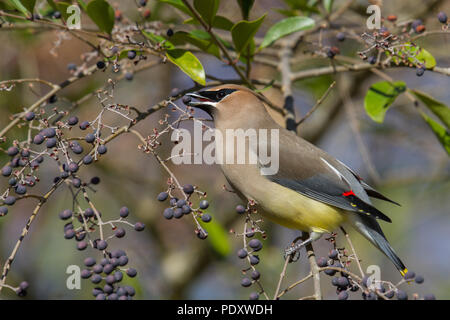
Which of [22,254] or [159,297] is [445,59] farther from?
[22,254]

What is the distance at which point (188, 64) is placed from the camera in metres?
2.49

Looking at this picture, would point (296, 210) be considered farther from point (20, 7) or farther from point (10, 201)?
point (20, 7)

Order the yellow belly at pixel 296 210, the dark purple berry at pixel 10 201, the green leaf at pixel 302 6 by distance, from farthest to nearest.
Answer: the green leaf at pixel 302 6, the yellow belly at pixel 296 210, the dark purple berry at pixel 10 201

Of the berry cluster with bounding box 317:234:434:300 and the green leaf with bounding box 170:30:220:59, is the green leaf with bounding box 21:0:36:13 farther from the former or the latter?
the berry cluster with bounding box 317:234:434:300

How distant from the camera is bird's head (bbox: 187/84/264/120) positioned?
3133 millimetres

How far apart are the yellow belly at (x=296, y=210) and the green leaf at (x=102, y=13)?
1061mm

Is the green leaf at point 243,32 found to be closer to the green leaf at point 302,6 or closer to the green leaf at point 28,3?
the green leaf at point 302,6

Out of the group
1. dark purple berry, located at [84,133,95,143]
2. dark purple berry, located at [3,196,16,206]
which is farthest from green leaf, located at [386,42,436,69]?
dark purple berry, located at [3,196,16,206]

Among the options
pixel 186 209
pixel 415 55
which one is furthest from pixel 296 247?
pixel 415 55

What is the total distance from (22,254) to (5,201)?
3012 millimetres

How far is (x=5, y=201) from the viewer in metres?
2.17

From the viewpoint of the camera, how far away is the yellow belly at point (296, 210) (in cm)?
298

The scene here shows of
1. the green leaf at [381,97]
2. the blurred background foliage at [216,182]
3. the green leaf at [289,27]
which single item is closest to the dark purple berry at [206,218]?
the green leaf at [289,27]
